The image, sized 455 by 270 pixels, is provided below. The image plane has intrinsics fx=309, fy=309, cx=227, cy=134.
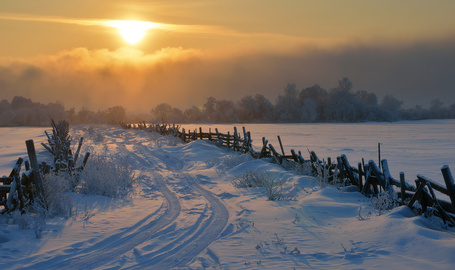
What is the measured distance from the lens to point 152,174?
12.0m

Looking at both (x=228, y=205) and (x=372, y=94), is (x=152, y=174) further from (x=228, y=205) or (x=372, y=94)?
(x=372, y=94)

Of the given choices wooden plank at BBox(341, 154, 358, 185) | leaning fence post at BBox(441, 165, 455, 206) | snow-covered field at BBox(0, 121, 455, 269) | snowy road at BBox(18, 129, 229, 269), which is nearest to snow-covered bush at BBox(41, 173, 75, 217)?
snow-covered field at BBox(0, 121, 455, 269)

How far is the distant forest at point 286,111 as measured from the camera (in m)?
77.3

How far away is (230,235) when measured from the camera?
5543 mm

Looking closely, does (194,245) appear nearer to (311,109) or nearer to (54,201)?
(54,201)

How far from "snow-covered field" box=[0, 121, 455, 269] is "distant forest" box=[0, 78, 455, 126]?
69.2 meters

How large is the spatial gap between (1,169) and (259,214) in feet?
37.6

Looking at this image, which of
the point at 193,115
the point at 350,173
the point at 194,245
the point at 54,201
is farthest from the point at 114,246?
the point at 193,115

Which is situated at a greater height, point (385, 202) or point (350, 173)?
point (350, 173)

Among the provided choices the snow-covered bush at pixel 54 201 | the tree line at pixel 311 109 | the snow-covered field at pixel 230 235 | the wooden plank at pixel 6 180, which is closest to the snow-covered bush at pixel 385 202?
the snow-covered field at pixel 230 235

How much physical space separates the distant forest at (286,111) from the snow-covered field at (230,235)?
69.2m

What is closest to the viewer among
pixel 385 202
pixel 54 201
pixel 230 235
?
pixel 230 235

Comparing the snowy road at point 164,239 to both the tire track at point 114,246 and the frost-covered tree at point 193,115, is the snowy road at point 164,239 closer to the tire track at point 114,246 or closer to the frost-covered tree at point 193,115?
the tire track at point 114,246

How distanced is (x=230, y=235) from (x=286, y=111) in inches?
3121
